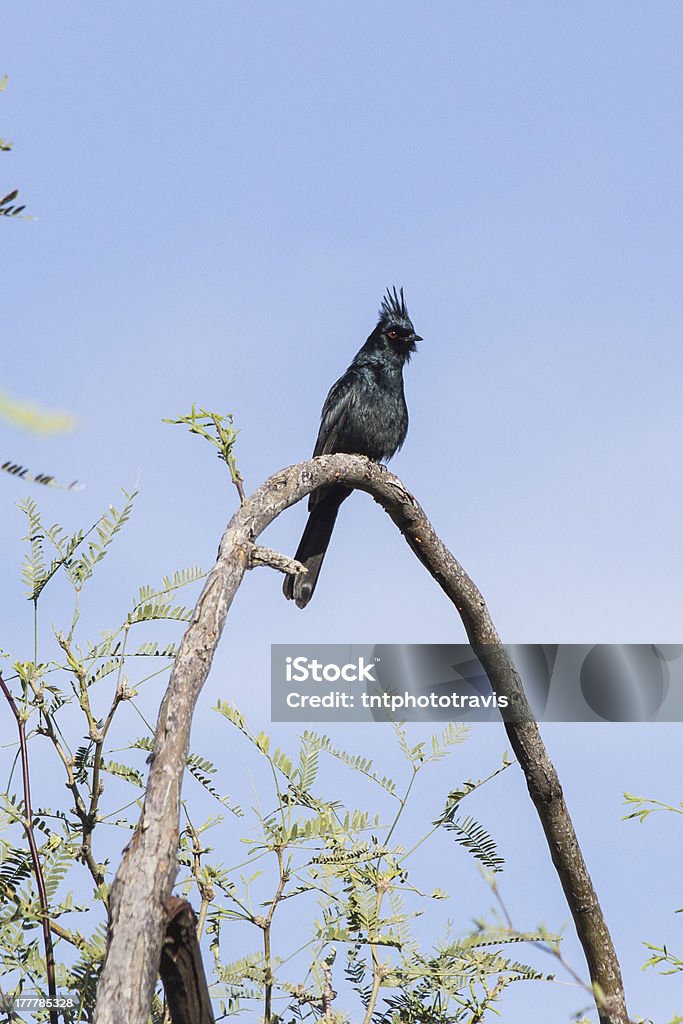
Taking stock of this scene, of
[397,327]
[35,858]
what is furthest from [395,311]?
[35,858]

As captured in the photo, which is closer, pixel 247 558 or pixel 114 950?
pixel 114 950

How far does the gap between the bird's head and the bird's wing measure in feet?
1.68

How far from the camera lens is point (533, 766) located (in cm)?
411

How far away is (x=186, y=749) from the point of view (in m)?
2.49

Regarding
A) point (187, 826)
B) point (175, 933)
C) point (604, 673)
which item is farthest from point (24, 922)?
point (604, 673)

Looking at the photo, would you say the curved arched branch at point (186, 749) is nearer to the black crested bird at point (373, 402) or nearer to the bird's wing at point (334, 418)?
the black crested bird at point (373, 402)

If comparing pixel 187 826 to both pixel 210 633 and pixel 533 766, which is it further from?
pixel 533 766

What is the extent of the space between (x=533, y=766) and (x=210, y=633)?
179 cm

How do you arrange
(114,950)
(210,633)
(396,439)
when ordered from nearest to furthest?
(114,950) < (210,633) < (396,439)

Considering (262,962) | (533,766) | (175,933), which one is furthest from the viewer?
(533,766)

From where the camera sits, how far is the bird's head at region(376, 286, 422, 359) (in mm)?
7109

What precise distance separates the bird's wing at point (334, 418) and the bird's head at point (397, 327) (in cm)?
51

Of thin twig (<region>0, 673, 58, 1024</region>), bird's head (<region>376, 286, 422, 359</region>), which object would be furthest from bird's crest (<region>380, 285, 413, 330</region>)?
thin twig (<region>0, 673, 58, 1024</region>)

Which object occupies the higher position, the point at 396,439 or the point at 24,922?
the point at 396,439
